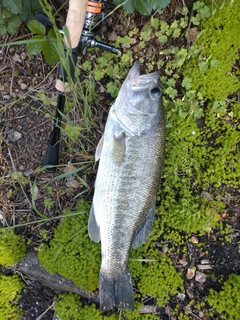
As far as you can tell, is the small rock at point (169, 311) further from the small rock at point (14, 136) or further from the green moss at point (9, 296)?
the small rock at point (14, 136)

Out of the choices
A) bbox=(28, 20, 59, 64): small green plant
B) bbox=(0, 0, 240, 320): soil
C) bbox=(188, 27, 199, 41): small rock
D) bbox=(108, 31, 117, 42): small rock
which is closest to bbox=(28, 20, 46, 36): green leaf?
bbox=(28, 20, 59, 64): small green plant

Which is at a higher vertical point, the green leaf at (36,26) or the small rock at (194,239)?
the green leaf at (36,26)

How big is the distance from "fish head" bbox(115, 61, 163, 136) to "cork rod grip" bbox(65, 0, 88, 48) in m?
0.47

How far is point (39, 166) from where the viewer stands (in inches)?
116

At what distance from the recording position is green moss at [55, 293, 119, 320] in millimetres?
2844

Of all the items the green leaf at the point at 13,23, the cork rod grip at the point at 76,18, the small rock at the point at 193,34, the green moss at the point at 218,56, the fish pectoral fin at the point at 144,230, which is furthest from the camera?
the small rock at the point at 193,34

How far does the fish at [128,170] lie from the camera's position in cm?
218

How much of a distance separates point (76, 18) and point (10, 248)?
2094mm

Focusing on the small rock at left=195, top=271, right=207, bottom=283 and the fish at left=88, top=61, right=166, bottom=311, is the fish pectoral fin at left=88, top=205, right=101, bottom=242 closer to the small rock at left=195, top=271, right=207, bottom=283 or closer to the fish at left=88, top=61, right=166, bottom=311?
the fish at left=88, top=61, right=166, bottom=311

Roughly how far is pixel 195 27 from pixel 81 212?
195 centimetres

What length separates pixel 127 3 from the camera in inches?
92.9

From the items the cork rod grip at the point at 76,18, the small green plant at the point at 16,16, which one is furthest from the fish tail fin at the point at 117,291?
the small green plant at the point at 16,16

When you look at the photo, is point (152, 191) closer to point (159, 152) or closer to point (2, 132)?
point (159, 152)

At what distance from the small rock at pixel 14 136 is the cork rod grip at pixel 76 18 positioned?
1.15 m
